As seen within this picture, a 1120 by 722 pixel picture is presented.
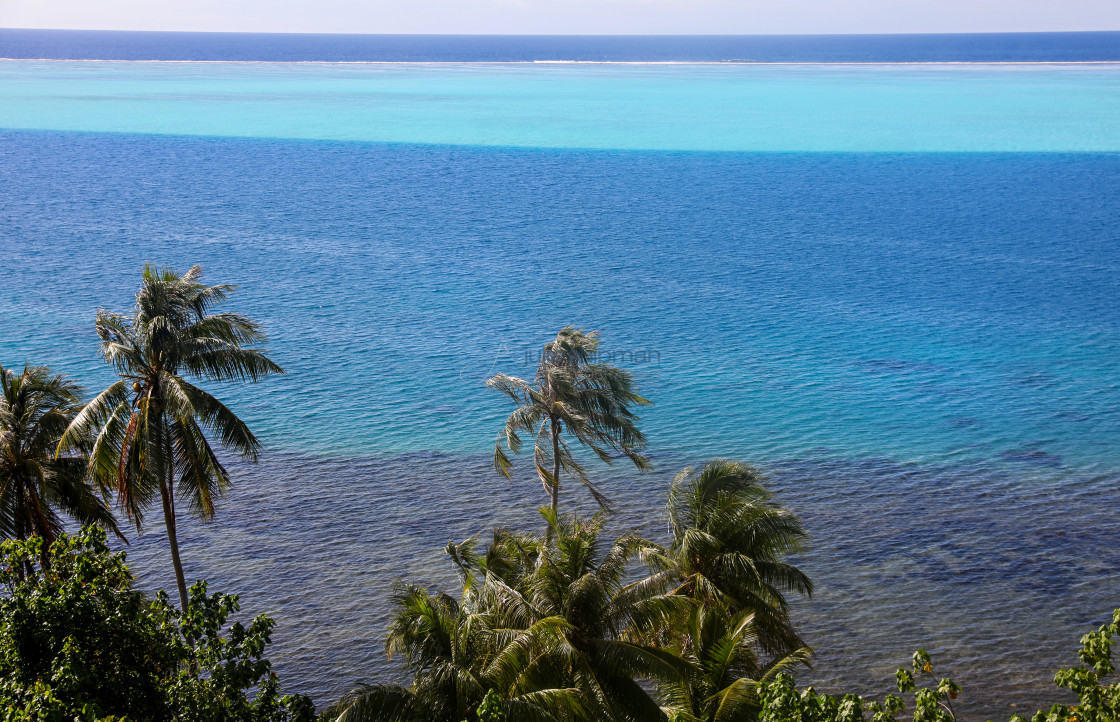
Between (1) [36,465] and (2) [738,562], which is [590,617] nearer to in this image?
(2) [738,562]

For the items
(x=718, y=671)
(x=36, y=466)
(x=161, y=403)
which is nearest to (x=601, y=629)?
(x=718, y=671)

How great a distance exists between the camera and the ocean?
88.0 ft

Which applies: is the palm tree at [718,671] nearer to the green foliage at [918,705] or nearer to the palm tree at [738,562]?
the palm tree at [738,562]

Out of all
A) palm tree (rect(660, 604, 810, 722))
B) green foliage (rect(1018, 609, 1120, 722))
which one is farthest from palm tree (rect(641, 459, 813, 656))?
green foliage (rect(1018, 609, 1120, 722))

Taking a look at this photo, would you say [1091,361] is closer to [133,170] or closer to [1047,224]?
[1047,224]

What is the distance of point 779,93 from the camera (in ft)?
466

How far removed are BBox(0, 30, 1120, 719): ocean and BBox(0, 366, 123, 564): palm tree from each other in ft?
22.6

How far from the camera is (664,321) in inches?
2052

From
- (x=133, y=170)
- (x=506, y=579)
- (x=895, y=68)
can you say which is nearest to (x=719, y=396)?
(x=506, y=579)

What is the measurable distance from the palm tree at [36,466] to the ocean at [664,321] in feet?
22.6

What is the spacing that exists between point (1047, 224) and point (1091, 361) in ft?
107

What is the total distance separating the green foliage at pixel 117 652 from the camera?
12234 mm

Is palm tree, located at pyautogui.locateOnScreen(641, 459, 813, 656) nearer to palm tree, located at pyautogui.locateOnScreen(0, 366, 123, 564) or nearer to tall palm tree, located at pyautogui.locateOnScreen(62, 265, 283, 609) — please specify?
tall palm tree, located at pyautogui.locateOnScreen(62, 265, 283, 609)

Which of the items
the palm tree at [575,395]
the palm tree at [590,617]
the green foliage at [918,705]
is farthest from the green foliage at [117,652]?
the palm tree at [575,395]
